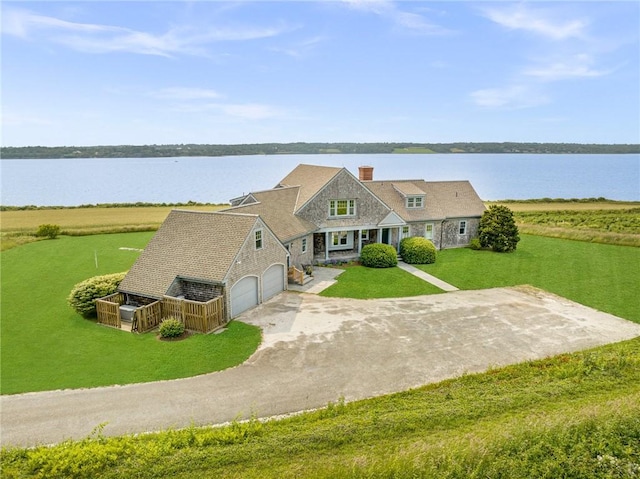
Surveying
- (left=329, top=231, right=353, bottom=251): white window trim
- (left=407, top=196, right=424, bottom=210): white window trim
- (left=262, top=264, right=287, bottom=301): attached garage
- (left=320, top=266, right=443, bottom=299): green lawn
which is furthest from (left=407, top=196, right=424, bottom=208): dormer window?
(left=262, top=264, right=287, bottom=301): attached garage

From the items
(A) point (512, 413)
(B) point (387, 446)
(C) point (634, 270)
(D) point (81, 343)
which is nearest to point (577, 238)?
(C) point (634, 270)

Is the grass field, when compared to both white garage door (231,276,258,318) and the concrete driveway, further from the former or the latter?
white garage door (231,276,258,318)

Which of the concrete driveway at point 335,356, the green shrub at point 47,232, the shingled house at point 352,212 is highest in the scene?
the shingled house at point 352,212

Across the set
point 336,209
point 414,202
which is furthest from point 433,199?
point 336,209

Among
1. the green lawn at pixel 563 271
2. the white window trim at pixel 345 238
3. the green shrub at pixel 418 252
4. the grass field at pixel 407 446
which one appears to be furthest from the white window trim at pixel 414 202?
the grass field at pixel 407 446

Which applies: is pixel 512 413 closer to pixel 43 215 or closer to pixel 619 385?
pixel 619 385

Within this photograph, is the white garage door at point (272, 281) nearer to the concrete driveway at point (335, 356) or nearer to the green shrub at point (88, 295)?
the concrete driveway at point (335, 356)
